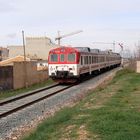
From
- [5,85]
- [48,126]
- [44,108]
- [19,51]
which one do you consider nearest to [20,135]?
[48,126]

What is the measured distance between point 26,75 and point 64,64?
11.0 feet

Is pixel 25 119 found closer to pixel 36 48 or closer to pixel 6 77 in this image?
pixel 6 77

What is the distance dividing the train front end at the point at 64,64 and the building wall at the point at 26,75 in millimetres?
2159

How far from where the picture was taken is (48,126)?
12250 millimetres

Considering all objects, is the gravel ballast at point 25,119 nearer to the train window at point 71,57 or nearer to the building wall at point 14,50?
the train window at point 71,57

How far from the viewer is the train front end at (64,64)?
A: 3519 cm

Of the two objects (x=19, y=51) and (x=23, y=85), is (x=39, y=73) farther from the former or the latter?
(x=19, y=51)

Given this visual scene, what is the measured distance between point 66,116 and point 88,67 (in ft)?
88.3

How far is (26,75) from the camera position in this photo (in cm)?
3659

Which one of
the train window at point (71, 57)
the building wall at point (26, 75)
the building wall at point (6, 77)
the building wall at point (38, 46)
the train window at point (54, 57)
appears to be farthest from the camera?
the building wall at point (38, 46)

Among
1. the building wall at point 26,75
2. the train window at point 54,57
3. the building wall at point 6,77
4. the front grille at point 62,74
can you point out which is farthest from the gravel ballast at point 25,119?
the train window at point 54,57

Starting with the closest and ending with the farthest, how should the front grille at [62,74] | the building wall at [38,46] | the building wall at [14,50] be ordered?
1. the front grille at [62,74]
2. the building wall at [38,46]
3. the building wall at [14,50]

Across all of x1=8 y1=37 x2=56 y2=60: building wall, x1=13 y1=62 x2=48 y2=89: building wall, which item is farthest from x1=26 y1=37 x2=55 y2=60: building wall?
x1=13 y1=62 x2=48 y2=89: building wall

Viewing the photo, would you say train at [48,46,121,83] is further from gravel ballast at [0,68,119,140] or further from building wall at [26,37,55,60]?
building wall at [26,37,55,60]
